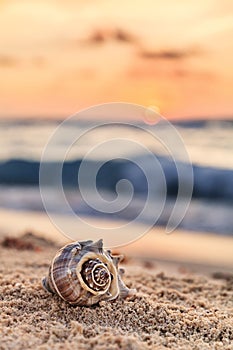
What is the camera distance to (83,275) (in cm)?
379

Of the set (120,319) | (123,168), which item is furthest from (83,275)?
(123,168)

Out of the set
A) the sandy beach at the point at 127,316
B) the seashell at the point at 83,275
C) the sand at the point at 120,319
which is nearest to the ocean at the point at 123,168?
the sandy beach at the point at 127,316

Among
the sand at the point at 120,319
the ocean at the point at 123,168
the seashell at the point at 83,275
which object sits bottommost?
the sand at the point at 120,319

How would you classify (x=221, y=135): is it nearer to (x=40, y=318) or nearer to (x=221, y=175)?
(x=221, y=175)

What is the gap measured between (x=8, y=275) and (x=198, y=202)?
10375 millimetres

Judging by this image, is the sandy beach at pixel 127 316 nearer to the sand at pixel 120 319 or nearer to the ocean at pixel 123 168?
the sand at pixel 120 319

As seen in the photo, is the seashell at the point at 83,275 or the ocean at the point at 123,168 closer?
the seashell at the point at 83,275

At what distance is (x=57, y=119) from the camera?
95.3 ft

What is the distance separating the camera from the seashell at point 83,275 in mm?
3766

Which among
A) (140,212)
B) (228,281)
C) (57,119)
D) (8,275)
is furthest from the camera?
(57,119)

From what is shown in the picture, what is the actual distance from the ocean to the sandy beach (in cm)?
508

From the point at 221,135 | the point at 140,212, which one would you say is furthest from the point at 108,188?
the point at 221,135

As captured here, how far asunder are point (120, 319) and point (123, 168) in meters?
17.2

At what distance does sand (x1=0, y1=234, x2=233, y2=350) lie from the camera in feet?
10.6
